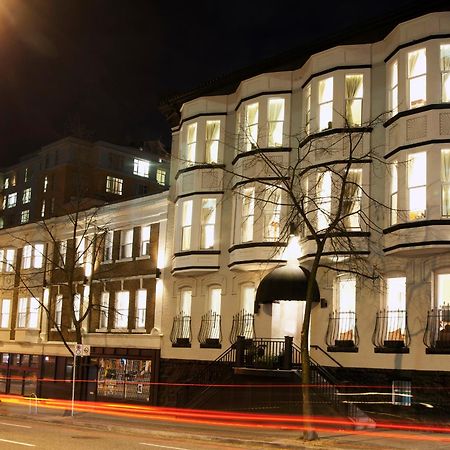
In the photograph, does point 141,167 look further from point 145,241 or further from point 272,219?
point 272,219

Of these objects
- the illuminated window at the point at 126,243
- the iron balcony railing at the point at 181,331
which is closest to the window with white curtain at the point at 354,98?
the iron balcony railing at the point at 181,331

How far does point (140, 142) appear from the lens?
73.5 m

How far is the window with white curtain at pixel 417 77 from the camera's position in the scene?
891 inches

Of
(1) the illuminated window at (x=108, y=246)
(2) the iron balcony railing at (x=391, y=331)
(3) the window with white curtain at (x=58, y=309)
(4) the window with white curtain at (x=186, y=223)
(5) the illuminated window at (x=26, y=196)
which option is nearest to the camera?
(2) the iron balcony railing at (x=391, y=331)

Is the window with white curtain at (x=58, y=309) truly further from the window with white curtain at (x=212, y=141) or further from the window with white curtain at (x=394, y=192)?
the window with white curtain at (x=394, y=192)

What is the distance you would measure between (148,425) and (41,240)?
19.7 m

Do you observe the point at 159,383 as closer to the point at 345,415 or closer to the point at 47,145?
the point at 345,415

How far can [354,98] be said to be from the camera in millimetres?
24875

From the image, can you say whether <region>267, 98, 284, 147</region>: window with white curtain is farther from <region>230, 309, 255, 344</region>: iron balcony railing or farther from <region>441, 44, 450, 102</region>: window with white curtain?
<region>441, 44, 450, 102</region>: window with white curtain

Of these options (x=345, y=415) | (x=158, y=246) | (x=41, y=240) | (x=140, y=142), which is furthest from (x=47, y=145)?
(x=345, y=415)

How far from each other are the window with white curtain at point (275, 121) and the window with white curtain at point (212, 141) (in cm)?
319

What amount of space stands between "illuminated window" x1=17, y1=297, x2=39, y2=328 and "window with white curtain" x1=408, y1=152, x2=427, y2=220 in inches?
959

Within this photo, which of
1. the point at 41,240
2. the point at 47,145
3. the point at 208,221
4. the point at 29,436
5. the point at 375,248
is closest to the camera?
the point at 29,436

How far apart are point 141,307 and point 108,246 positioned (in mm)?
4137
